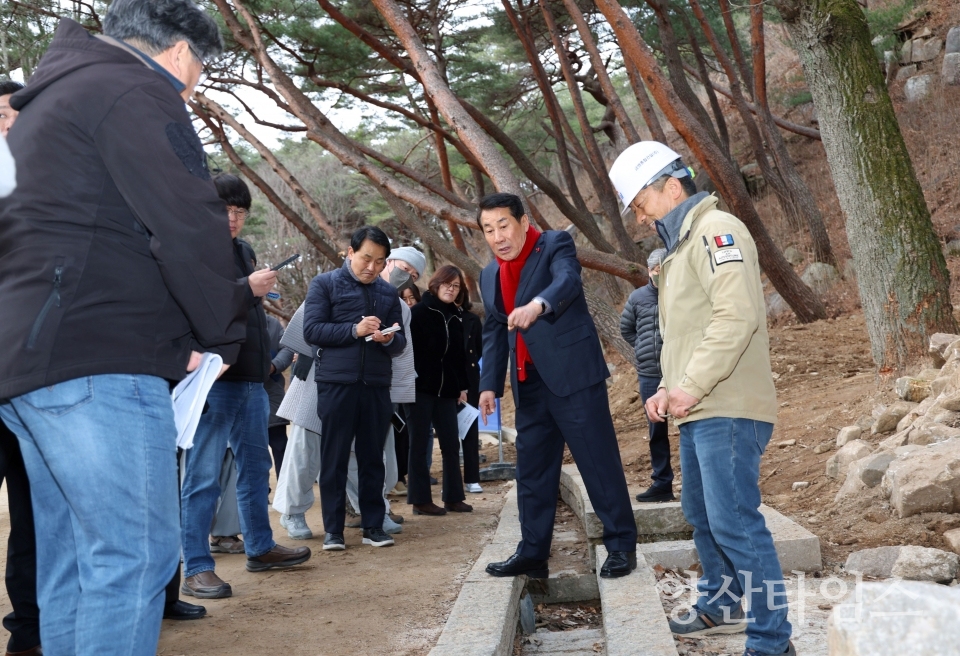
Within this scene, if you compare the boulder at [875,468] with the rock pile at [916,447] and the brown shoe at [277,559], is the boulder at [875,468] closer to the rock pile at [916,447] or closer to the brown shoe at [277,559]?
the rock pile at [916,447]

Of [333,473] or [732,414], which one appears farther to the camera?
[333,473]

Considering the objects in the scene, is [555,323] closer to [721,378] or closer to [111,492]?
[721,378]

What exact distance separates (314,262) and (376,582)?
79.1 ft

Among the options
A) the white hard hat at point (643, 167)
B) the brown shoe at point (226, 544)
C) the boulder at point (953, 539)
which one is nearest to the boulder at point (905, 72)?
the boulder at point (953, 539)

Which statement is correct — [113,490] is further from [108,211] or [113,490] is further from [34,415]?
[108,211]

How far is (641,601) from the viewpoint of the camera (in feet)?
11.1

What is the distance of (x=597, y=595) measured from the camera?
4.36 metres

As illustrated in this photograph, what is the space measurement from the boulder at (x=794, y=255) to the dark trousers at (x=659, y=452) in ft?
32.7

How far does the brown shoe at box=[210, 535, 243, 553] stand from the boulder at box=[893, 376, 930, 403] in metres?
4.32

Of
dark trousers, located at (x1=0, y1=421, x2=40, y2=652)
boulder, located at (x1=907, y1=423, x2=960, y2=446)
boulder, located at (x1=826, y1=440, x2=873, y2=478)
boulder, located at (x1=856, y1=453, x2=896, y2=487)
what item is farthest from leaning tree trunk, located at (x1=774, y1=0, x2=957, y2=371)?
dark trousers, located at (x1=0, y1=421, x2=40, y2=652)

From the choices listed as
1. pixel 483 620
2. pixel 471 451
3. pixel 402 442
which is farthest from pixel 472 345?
pixel 483 620

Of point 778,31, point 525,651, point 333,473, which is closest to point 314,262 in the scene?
point 778,31

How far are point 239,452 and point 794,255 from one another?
1237cm

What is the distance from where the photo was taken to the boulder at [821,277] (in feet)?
42.5
